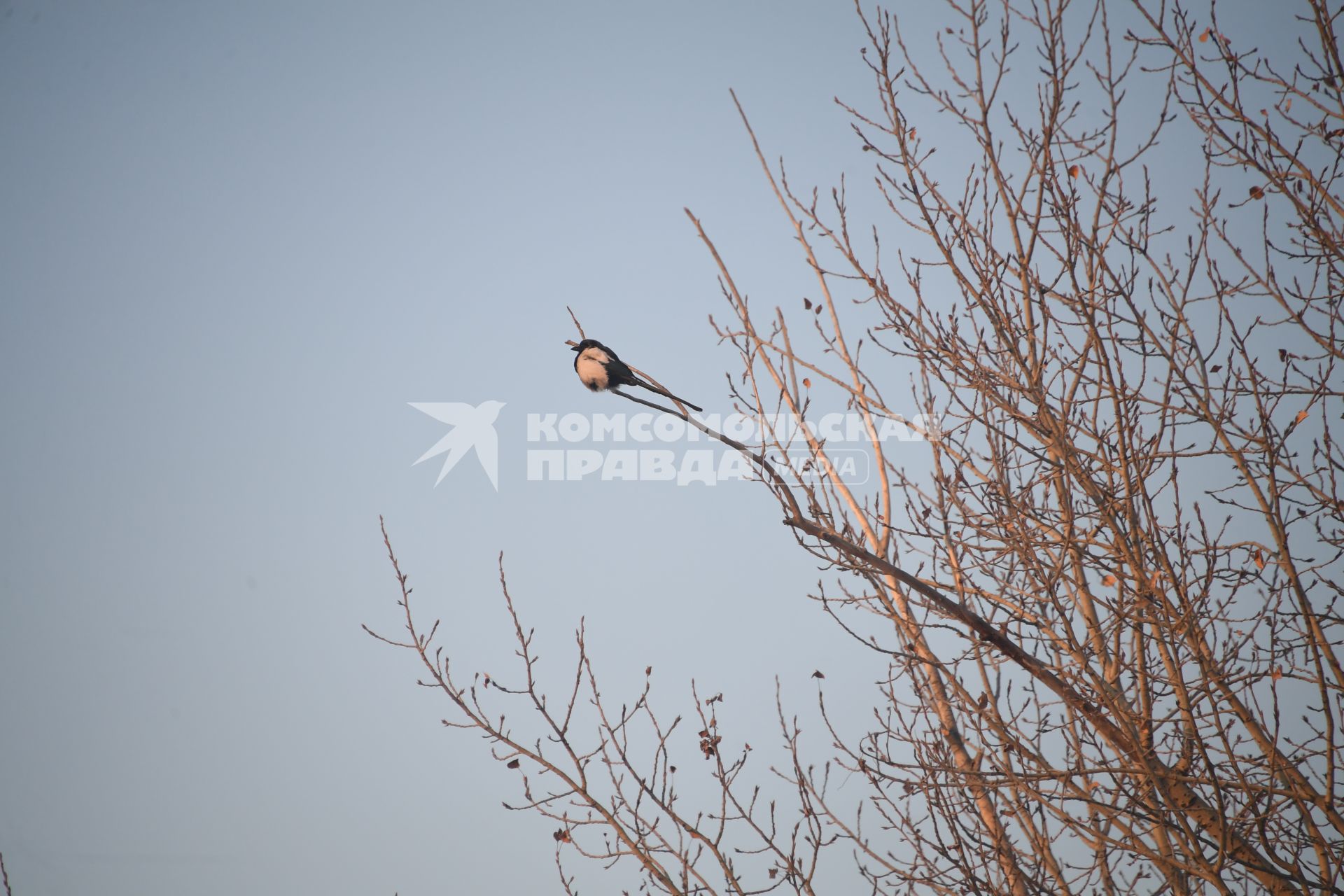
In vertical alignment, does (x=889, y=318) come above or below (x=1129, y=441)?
above

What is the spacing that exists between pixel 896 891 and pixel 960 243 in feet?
8.45

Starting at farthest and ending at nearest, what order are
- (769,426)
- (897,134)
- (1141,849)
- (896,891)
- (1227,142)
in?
(896,891)
(897,134)
(1227,142)
(769,426)
(1141,849)

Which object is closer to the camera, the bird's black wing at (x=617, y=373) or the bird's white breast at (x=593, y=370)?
the bird's black wing at (x=617, y=373)

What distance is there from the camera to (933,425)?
3502 mm

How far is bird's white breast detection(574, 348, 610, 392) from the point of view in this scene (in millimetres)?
3838

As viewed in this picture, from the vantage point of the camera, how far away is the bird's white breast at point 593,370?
151 inches

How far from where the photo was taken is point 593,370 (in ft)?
13.0

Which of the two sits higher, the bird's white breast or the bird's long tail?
the bird's white breast

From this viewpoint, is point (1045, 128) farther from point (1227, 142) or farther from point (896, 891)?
point (896, 891)

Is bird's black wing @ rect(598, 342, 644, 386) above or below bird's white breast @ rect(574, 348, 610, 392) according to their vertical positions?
below

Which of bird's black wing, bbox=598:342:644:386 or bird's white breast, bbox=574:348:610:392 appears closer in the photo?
bird's black wing, bbox=598:342:644:386

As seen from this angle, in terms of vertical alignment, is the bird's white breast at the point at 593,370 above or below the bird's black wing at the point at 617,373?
above

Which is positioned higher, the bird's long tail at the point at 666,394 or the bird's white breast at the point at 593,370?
the bird's white breast at the point at 593,370

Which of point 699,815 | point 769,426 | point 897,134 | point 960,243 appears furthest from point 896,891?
point 897,134
